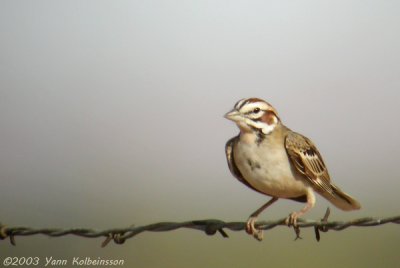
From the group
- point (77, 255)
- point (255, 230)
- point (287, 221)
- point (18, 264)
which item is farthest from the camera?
point (77, 255)

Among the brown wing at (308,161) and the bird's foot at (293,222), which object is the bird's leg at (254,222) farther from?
the brown wing at (308,161)

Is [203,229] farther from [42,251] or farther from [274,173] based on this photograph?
[42,251]

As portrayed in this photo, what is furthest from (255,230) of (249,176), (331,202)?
(331,202)

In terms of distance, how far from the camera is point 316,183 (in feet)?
21.7

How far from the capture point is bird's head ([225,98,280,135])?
6602 millimetres

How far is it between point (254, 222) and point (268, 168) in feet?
2.40

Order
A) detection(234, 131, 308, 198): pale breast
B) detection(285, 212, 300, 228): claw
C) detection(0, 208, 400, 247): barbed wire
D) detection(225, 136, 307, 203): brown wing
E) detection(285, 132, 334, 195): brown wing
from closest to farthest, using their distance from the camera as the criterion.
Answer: detection(0, 208, 400, 247): barbed wire
detection(285, 212, 300, 228): claw
detection(234, 131, 308, 198): pale breast
detection(285, 132, 334, 195): brown wing
detection(225, 136, 307, 203): brown wing

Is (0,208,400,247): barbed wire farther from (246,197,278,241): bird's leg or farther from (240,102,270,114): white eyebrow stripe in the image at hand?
(240,102,270,114): white eyebrow stripe

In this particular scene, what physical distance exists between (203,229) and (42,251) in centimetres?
647

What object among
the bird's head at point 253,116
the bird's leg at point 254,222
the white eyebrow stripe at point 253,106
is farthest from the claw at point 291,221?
the white eyebrow stripe at point 253,106

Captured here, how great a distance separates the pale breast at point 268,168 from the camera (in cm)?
632

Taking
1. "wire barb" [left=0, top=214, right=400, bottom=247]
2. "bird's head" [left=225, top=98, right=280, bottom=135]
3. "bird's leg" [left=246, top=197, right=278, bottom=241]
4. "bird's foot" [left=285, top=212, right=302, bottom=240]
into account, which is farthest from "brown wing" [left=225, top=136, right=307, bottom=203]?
"wire barb" [left=0, top=214, right=400, bottom=247]

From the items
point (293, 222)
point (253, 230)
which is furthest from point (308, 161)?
point (293, 222)

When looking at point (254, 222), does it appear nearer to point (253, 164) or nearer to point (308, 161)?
point (253, 164)
